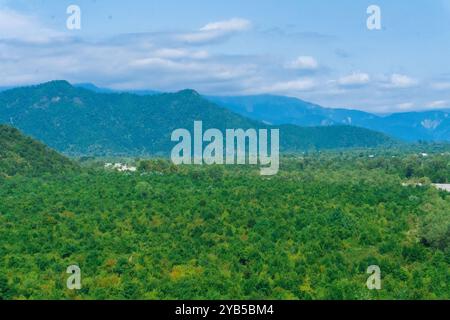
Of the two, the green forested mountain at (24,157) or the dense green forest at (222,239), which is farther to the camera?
the green forested mountain at (24,157)

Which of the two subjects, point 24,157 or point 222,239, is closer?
point 222,239

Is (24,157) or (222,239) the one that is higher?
(24,157)

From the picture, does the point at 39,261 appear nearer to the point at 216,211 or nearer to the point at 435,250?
the point at 216,211

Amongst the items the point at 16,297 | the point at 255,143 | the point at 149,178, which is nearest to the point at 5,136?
the point at 149,178

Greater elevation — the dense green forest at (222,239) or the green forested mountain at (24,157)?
the green forested mountain at (24,157)
